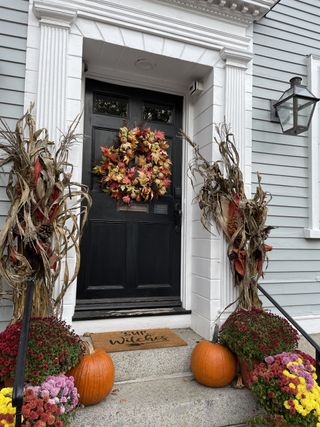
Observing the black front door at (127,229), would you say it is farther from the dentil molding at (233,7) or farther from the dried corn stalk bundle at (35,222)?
the dentil molding at (233,7)

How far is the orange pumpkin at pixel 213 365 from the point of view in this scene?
1.98 m

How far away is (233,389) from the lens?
2.01m

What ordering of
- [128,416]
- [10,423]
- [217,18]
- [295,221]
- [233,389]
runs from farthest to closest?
[295,221] → [217,18] → [233,389] → [128,416] → [10,423]

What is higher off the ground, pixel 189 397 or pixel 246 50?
pixel 246 50

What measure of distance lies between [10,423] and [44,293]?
28.8 inches

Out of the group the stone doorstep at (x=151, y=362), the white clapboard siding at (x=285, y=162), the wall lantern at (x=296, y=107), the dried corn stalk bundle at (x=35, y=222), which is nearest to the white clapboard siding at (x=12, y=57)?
the dried corn stalk bundle at (x=35, y=222)

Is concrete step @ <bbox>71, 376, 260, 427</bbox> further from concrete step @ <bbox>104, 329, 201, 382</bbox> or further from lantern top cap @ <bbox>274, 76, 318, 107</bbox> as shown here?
lantern top cap @ <bbox>274, 76, 318, 107</bbox>

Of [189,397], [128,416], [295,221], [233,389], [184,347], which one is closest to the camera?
[128,416]

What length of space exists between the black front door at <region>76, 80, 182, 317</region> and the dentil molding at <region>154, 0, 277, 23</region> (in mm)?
710

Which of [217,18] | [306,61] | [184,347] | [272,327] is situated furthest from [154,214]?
→ [306,61]

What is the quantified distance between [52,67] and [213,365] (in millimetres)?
2227

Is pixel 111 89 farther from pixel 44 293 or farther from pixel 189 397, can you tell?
pixel 189 397

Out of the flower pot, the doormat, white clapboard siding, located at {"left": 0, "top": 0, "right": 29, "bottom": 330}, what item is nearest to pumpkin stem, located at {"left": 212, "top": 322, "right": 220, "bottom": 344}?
the doormat

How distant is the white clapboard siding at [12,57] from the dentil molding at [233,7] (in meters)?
1.08
